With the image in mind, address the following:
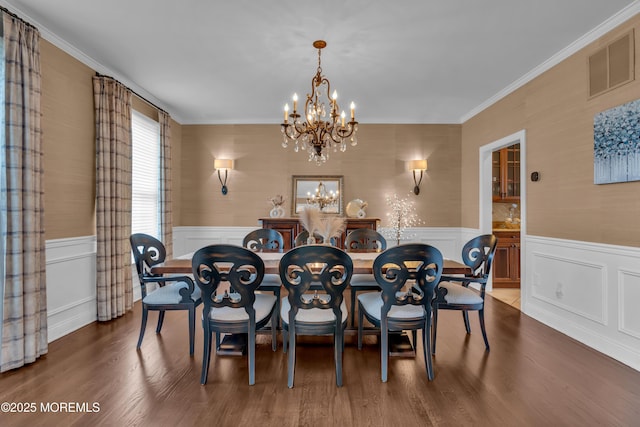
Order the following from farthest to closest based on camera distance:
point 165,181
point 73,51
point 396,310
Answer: point 165,181 → point 73,51 → point 396,310

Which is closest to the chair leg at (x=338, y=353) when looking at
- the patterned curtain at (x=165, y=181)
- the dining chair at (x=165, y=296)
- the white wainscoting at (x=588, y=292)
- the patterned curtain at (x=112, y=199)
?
the dining chair at (x=165, y=296)

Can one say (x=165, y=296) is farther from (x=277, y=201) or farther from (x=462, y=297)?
(x=277, y=201)

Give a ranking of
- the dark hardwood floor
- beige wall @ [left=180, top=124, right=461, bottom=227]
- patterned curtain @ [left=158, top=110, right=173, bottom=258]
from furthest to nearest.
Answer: beige wall @ [left=180, top=124, right=461, bottom=227] → patterned curtain @ [left=158, top=110, right=173, bottom=258] → the dark hardwood floor

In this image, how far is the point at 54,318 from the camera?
122 inches

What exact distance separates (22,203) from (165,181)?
97.9 inches

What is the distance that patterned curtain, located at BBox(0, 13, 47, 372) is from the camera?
99.6 inches

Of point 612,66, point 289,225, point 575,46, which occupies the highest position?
point 575,46

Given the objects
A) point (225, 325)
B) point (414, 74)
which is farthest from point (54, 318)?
point (414, 74)

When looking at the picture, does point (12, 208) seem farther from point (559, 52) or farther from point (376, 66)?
point (559, 52)

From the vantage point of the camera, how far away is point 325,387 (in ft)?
7.52

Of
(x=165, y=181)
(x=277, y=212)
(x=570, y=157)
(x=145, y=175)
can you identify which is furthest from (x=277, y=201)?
(x=570, y=157)

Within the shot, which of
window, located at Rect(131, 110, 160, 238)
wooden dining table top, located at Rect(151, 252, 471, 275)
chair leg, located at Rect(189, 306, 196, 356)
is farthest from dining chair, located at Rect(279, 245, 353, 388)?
window, located at Rect(131, 110, 160, 238)

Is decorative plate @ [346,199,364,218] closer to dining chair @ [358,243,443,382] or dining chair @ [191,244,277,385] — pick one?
dining chair @ [358,243,443,382]

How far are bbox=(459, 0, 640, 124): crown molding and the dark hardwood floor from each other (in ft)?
9.28
